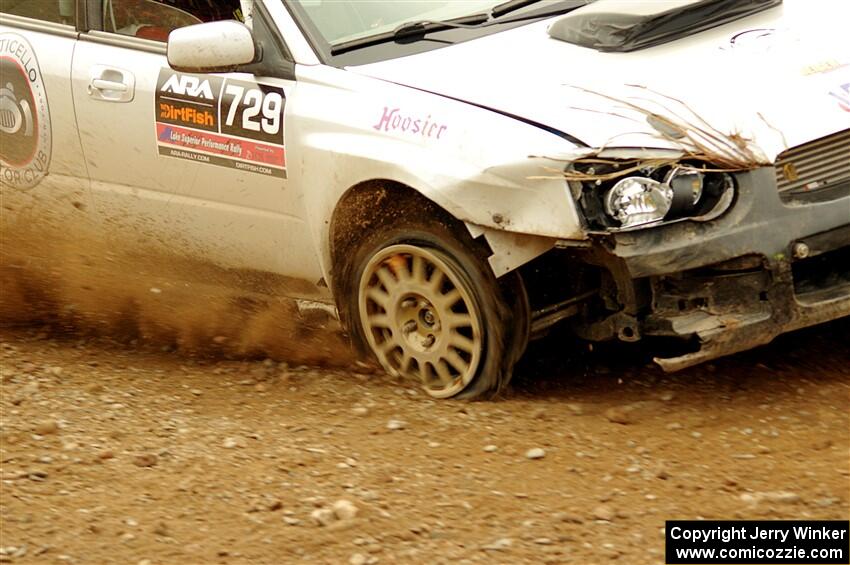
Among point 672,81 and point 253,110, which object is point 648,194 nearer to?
point 672,81

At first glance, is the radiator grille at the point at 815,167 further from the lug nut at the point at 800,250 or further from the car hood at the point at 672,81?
the lug nut at the point at 800,250

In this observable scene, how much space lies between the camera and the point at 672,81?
4594 mm

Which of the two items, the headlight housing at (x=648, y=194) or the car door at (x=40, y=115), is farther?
the car door at (x=40, y=115)

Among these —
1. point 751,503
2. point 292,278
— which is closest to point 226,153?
point 292,278

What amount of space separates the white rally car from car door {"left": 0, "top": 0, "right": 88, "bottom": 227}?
0.01 m

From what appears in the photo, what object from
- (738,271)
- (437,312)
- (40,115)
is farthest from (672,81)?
(40,115)

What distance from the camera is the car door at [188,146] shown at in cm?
517

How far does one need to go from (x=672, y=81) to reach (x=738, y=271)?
0.71m

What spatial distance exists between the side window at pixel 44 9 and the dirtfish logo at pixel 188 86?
71 centimetres

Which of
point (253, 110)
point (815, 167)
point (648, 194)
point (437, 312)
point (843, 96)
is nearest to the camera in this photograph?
point (648, 194)

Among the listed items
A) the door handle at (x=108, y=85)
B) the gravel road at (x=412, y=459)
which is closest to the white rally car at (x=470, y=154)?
the door handle at (x=108, y=85)

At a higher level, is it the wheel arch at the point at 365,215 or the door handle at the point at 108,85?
the door handle at the point at 108,85

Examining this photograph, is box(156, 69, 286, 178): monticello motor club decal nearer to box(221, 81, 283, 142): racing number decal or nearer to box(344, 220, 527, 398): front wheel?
box(221, 81, 283, 142): racing number decal

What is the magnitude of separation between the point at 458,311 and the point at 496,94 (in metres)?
0.82
